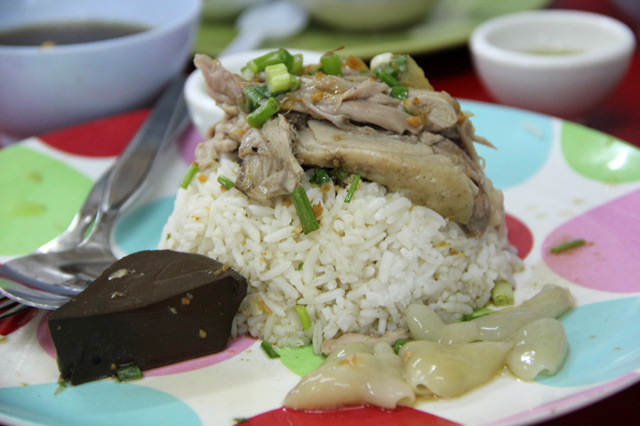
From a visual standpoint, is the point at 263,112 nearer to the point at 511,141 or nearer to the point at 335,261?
the point at 335,261

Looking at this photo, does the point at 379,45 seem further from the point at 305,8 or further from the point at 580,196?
the point at 580,196

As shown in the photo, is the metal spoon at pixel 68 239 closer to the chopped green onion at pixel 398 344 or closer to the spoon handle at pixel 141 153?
the spoon handle at pixel 141 153

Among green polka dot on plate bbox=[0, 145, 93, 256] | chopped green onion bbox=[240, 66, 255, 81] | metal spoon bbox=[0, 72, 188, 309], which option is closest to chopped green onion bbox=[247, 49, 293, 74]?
chopped green onion bbox=[240, 66, 255, 81]

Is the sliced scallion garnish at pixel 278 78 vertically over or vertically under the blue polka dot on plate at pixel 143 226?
over

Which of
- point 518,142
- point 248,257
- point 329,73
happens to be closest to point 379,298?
point 248,257

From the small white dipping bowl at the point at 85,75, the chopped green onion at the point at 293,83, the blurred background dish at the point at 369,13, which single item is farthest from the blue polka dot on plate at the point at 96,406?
the blurred background dish at the point at 369,13

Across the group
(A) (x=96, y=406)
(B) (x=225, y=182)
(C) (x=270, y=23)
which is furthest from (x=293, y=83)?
(C) (x=270, y=23)
